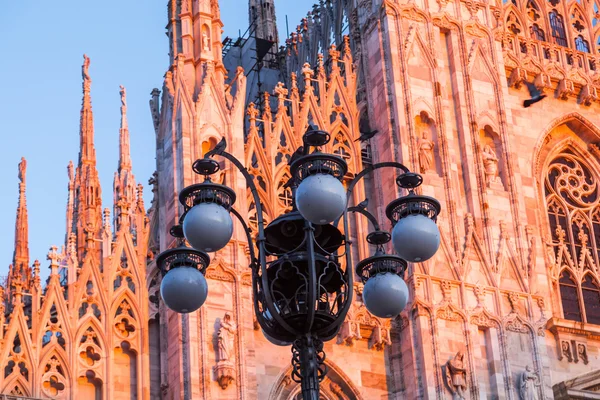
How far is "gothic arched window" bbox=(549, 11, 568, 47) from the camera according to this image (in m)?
28.7

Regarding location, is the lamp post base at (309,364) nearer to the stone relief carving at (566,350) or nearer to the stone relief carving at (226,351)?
the stone relief carving at (226,351)

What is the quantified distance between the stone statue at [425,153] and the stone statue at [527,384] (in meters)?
4.04

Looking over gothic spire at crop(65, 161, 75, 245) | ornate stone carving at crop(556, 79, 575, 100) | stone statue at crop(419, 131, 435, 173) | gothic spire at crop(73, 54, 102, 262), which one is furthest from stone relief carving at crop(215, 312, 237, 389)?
gothic spire at crop(65, 161, 75, 245)

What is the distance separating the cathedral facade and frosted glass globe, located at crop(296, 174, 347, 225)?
329 inches

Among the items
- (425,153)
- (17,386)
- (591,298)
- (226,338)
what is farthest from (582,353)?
(17,386)

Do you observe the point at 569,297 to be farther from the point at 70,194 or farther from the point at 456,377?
the point at 70,194

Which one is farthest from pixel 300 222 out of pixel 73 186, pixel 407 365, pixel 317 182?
pixel 73 186

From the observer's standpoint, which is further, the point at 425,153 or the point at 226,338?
the point at 425,153

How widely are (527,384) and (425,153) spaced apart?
178 inches

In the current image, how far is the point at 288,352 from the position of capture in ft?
71.3

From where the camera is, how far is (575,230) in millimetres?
26547

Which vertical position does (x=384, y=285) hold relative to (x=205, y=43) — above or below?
below

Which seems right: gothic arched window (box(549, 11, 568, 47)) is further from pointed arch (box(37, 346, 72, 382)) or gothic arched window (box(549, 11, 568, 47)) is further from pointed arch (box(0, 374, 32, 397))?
pointed arch (box(0, 374, 32, 397))

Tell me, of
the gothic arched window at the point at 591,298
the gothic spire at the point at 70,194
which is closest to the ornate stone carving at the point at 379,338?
the gothic arched window at the point at 591,298
